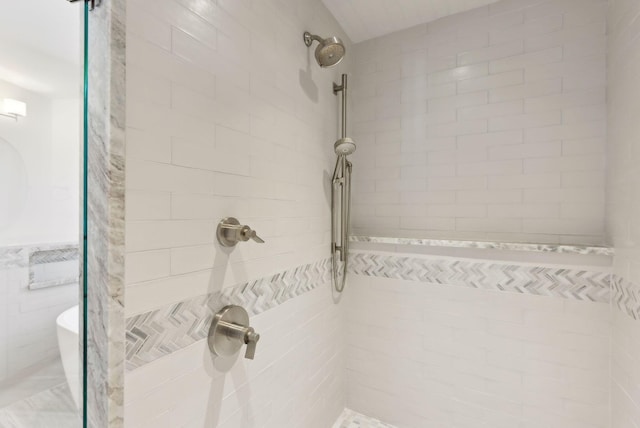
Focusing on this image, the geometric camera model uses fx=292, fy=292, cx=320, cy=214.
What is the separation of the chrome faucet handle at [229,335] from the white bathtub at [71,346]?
13.4 inches

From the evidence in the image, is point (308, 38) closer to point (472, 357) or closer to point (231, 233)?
point (231, 233)

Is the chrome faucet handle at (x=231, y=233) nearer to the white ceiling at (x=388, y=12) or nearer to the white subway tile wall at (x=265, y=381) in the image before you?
the white subway tile wall at (x=265, y=381)

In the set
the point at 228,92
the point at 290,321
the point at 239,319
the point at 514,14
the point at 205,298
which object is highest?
the point at 514,14

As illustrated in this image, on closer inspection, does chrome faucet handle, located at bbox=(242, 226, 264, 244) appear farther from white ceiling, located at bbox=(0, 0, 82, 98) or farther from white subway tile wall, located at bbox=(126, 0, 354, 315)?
white ceiling, located at bbox=(0, 0, 82, 98)

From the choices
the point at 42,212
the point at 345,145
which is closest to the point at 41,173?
the point at 42,212

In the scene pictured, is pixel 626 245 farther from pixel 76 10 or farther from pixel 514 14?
pixel 76 10

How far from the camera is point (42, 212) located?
2.47ft

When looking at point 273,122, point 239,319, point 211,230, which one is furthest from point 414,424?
point 273,122

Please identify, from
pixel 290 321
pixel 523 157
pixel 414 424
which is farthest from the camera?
pixel 414 424

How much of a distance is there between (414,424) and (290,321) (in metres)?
1.10

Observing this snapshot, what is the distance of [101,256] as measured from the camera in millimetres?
694

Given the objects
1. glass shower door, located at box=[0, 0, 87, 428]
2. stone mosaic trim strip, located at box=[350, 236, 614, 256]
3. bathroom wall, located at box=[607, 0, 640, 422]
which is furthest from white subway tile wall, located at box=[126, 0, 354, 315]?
bathroom wall, located at box=[607, 0, 640, 422]

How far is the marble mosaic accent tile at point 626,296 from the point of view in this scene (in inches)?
45.7

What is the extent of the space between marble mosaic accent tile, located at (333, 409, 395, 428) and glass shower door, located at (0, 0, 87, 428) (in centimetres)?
154
